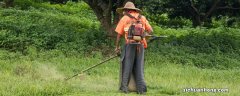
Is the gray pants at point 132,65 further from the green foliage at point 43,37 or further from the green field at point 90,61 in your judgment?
the green foliage at point 43,37

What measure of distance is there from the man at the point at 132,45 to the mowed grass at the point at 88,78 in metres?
0.32

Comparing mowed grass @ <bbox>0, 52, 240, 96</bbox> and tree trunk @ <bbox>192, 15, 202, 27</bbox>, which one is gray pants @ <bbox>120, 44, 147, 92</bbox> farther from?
tree trunk @ <bbox>192, 15, 202, 27</bbox>

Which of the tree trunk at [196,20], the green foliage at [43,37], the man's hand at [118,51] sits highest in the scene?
the man's hand at [118,51]

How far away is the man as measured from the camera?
9742mm

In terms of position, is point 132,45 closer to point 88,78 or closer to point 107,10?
point 88,78

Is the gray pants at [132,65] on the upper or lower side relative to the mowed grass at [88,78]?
upper

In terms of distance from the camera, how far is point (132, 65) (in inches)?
394

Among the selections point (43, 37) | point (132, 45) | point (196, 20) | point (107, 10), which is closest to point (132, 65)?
point (132, 45)

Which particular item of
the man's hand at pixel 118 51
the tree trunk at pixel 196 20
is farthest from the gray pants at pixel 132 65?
the tree trunk at pixel 196 20

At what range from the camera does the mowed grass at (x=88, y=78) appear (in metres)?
9.53

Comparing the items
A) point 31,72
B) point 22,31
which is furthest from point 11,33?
point 31,72

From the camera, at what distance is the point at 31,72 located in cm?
1159

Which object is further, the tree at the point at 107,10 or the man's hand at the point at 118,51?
the tree at the point at 107,10

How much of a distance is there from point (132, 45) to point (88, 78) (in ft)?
7.12
